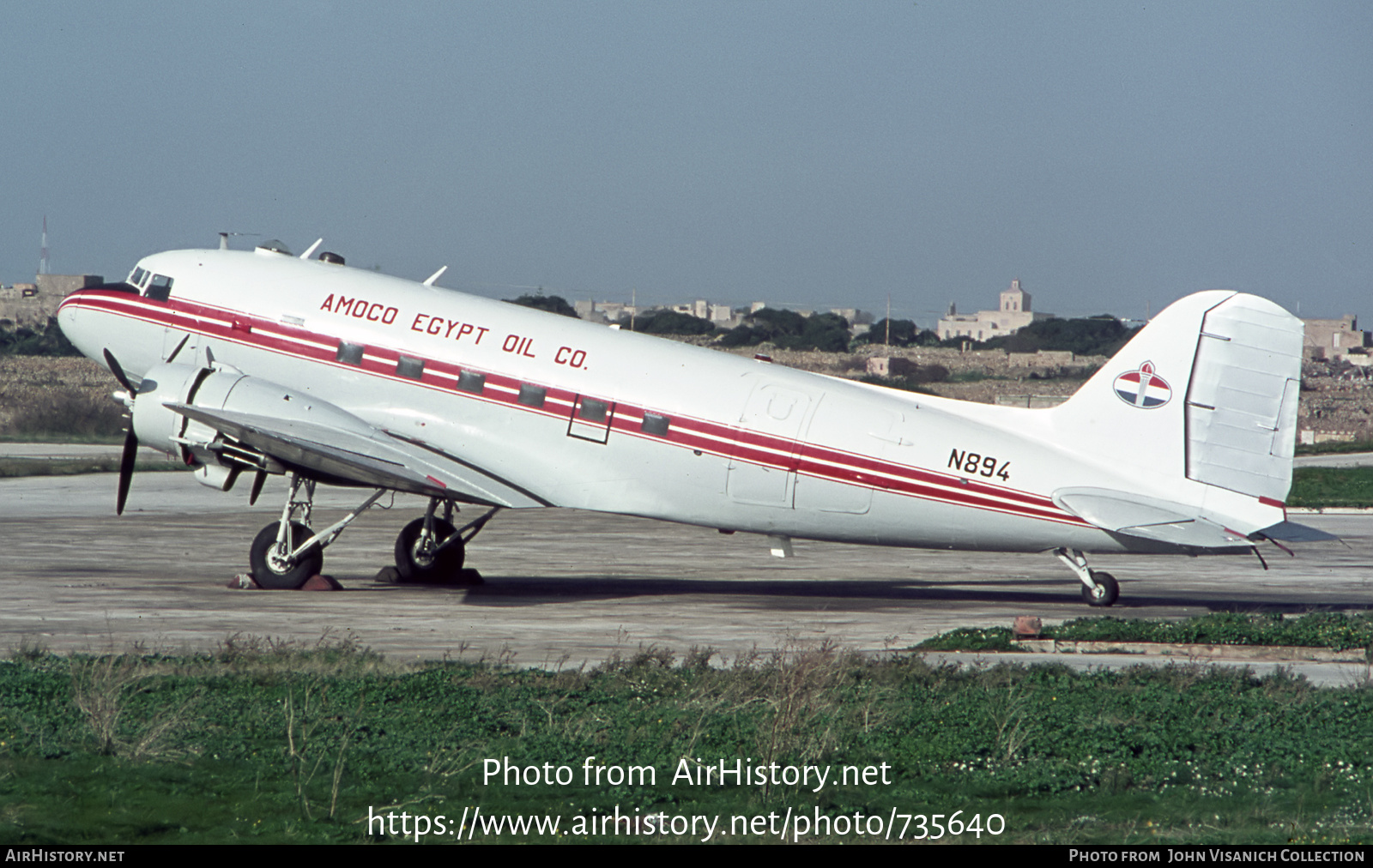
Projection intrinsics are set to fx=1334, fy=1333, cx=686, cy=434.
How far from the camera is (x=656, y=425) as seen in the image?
19.9 meters

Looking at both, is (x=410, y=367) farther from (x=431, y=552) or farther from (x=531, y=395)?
(x=431, y=552)

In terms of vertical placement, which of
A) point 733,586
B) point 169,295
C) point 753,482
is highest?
point 169,295

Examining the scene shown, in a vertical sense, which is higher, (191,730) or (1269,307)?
(1269,307)

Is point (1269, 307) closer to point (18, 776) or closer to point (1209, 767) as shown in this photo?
point (1209, 767)

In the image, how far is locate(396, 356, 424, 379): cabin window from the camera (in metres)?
20.8

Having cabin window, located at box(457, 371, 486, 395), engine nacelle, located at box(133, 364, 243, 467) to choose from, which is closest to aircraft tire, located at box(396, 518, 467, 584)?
cabin window, located at box(457, 371, 486, 395)

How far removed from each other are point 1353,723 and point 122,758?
10.6 metres

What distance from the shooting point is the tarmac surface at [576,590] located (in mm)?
16578

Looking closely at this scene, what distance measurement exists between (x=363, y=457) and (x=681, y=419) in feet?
15.4

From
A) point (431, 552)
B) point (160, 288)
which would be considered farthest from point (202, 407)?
point (431, 552)

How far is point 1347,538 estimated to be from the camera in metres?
33.1

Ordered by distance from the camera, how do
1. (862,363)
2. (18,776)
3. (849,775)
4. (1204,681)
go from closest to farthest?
(18,776)
(849,775)
(1204,681)
(862,363)

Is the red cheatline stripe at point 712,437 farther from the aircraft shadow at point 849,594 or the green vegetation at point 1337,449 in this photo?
the green vegetation at point 1337,449

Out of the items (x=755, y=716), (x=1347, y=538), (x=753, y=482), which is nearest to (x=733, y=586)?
(x=753, y=482)
